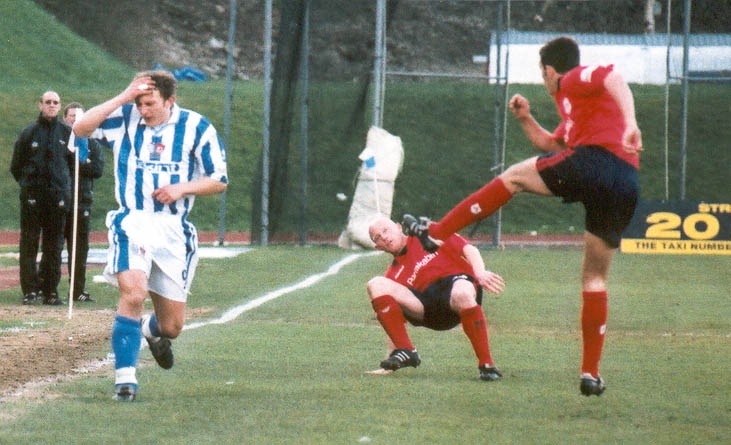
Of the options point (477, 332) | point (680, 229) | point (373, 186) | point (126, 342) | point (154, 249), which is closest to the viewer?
point (126, 342)

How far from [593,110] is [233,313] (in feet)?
18.8

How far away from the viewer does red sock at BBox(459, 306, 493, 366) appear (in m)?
7.90

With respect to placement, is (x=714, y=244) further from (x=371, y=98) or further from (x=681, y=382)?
(x=681, y=382)

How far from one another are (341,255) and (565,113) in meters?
13.4

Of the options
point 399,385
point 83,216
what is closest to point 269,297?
point 83,216

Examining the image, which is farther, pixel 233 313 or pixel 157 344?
pixel 233 313

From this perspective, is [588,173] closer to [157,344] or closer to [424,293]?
[424,293]

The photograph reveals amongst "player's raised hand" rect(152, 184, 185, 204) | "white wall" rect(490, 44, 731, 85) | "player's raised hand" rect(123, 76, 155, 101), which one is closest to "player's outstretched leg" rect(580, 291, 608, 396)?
"player's raised hand" rect(152, 184, 185, 204)

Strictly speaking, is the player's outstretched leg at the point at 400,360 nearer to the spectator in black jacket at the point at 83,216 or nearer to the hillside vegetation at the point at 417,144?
the spectator in black jacket at the point at 83,216

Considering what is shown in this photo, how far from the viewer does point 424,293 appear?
27.4 ft

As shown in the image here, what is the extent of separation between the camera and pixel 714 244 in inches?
848

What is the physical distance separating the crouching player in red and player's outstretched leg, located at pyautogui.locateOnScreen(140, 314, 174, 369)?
125 cm

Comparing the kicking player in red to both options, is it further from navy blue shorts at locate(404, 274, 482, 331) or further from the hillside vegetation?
the hillside vegetation

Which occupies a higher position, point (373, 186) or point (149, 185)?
point (149, 185)
